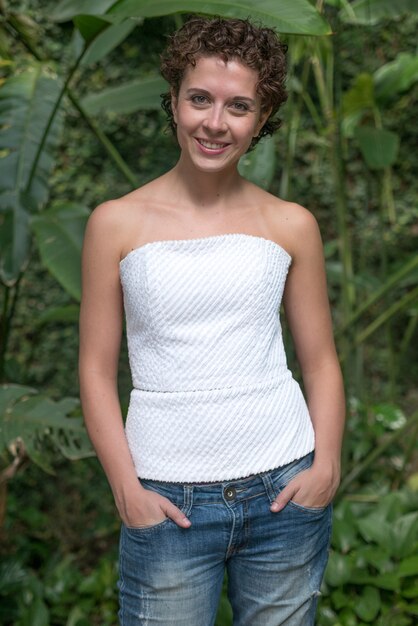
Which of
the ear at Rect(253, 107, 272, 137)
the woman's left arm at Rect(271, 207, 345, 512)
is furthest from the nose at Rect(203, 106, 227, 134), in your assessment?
the woman's left arm at Rect(271, 207, 345, 512)

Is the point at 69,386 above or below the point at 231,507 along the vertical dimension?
below

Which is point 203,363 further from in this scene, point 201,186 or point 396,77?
point 396,77

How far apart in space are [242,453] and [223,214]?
1.14 ft

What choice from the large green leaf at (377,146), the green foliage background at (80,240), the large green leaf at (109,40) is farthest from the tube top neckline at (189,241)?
the large green leaf at (377,146)

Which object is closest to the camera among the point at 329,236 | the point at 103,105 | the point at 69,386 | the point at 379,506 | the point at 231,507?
the point at 231,507

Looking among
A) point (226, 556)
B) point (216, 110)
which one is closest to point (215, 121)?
point (216, 110)

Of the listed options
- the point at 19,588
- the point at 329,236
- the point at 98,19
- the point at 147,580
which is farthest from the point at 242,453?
the point at 329,236

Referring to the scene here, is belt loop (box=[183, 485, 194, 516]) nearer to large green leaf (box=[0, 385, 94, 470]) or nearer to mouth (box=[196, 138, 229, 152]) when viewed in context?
mouth (box=[196, 138, 229, 152])

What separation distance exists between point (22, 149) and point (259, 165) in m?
0.53

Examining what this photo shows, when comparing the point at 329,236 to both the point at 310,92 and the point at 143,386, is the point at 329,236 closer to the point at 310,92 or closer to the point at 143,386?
the point at 310,92

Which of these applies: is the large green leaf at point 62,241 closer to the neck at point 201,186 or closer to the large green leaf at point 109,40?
the large green leaf at point 109,40

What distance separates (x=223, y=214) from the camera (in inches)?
51.3

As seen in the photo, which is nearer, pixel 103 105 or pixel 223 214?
pixel 223 214

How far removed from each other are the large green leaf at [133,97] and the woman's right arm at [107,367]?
2.93 feet
